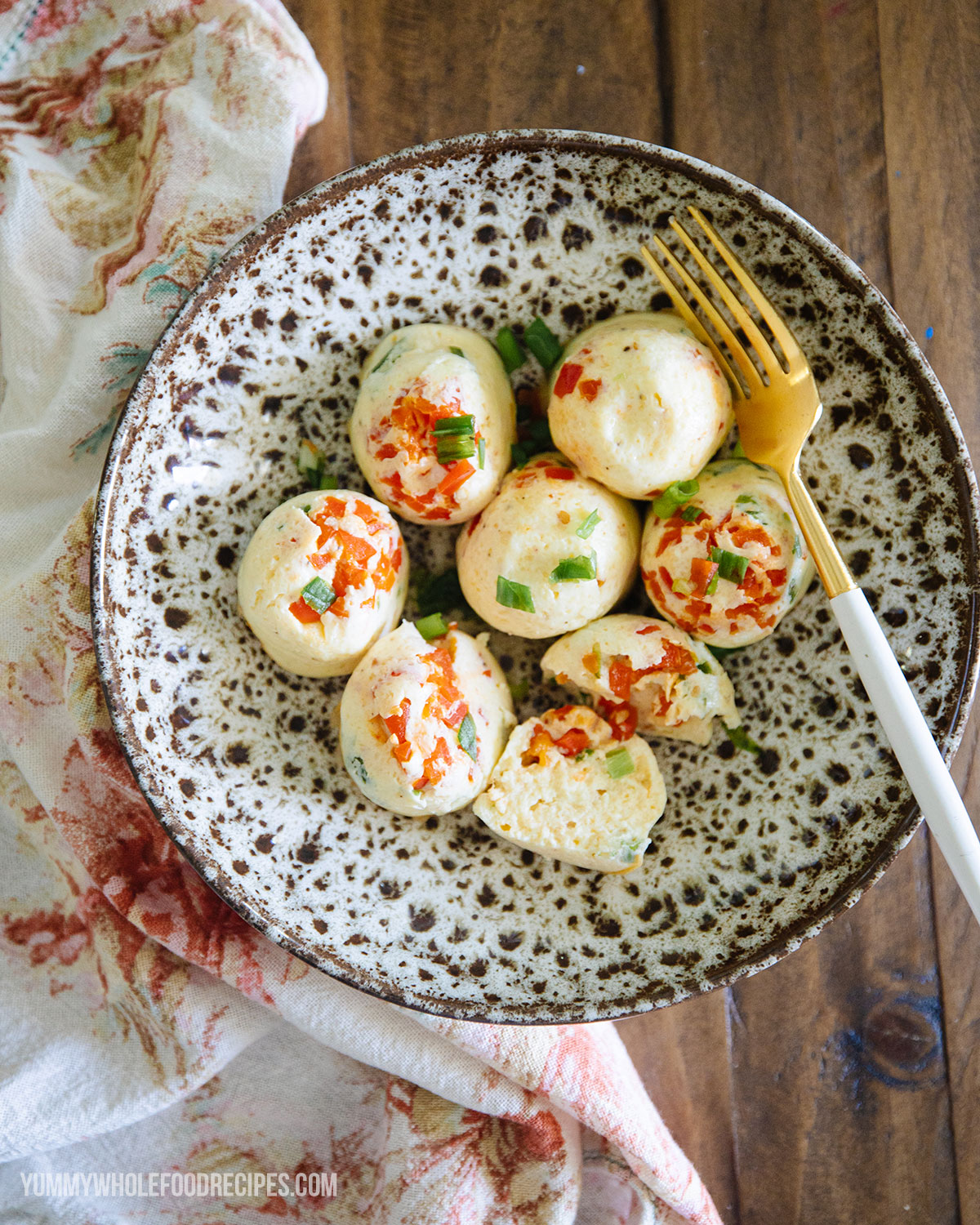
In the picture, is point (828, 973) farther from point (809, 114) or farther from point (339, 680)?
point (809, 114)

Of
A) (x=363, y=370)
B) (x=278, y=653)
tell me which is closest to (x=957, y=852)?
(x=278, y=653)

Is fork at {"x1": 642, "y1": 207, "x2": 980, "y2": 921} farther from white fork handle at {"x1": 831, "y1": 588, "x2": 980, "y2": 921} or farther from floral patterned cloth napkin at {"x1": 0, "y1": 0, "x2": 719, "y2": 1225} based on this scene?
floral patterned cloth napkin at {"x1": 0, "y1": 0, "x2": 719, "y2": 1225}

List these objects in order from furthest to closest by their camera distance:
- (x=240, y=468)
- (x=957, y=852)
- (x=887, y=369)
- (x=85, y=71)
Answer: (x=85, y=71), (x=240, y=468), (x=887, y=369), (x=957, y=852)

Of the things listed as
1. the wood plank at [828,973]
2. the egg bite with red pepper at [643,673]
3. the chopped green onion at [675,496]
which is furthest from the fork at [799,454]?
the wood plank at [828,973]

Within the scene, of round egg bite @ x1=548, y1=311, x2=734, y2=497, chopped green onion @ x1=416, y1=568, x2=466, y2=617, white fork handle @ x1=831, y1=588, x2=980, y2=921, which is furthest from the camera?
chopped green onion @ x1=416, y1=568, x2=466, y2=617

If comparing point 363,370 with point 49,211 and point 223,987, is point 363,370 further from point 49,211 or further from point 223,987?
point 223,987

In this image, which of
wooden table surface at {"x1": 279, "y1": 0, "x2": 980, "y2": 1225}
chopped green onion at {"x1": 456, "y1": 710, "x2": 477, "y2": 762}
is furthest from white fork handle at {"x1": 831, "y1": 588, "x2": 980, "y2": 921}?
chopped green onion at {"x1": 456, "y1": 710, "x2": 477, "y2": 762}

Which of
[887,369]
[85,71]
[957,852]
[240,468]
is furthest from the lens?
[85,71]
